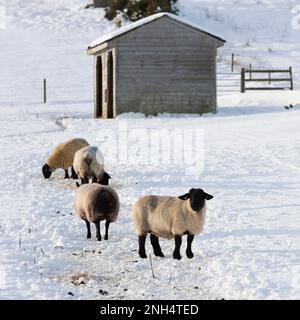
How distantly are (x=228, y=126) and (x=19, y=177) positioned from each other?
11.0 metres

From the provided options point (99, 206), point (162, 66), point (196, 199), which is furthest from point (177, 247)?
point (162, 66)

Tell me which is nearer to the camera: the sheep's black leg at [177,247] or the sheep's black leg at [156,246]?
the sheep's black leg at [177,247]

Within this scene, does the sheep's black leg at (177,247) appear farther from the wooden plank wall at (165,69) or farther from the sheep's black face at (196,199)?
the wooden plank wall at (165,69)

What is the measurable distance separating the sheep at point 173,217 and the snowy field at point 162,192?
0.28 metres

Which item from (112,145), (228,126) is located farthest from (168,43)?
(112,145)

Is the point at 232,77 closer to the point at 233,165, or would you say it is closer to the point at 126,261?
the point at 233,165

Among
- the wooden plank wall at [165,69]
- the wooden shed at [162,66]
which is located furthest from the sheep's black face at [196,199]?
the wooden plank wall at [165,69]

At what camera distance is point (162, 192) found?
13.1 m

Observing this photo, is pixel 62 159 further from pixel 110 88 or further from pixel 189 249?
pixel 110 88

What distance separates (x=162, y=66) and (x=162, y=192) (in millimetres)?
17181

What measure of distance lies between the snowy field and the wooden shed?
2.32 ft

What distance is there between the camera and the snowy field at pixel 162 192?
7.76 metres

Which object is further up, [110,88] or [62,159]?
[110,88]

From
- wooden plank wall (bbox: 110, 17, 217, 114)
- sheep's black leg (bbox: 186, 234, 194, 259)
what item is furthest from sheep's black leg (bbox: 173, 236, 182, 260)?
wooden plank wall (bbox: 110, 17, 217, 114)
